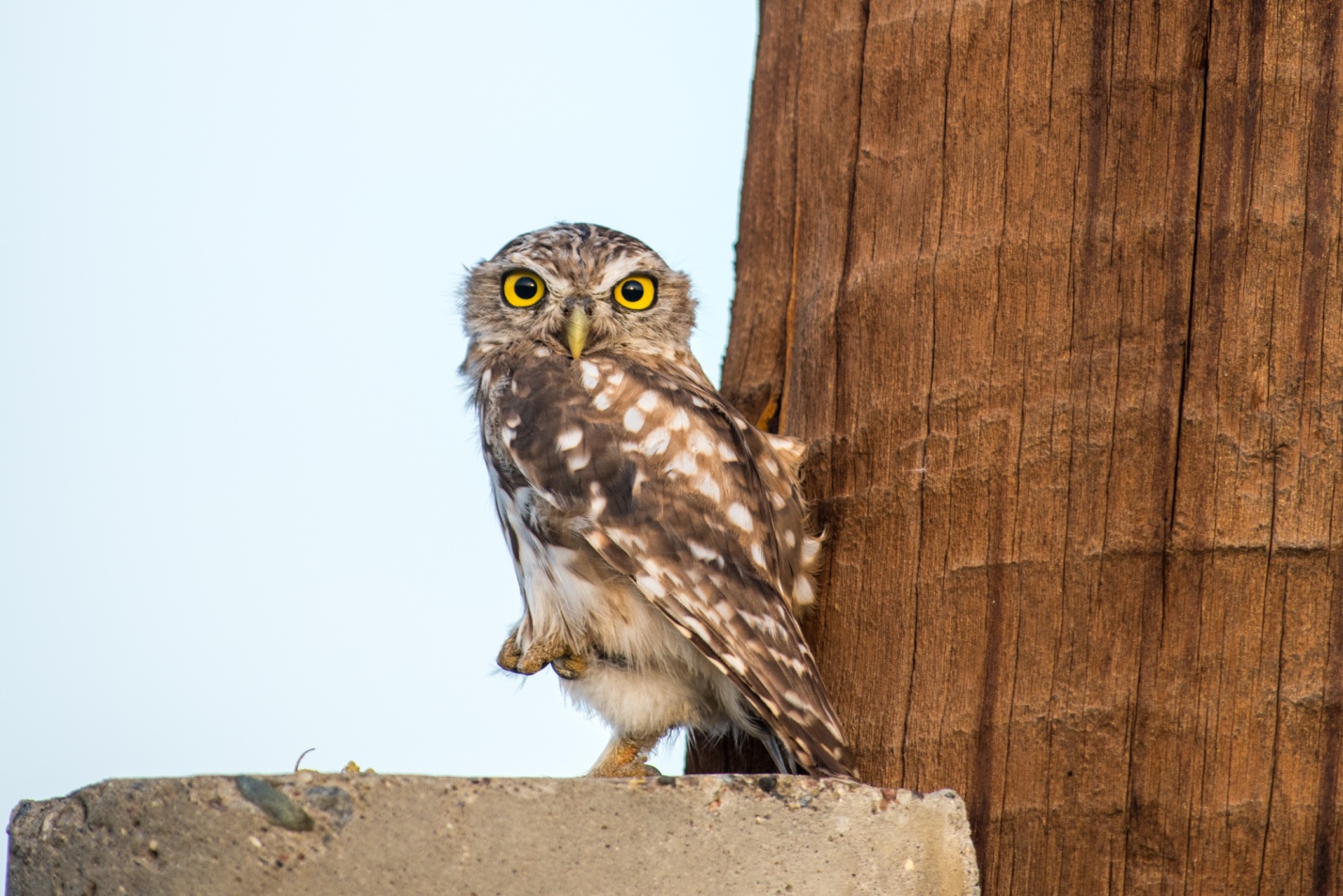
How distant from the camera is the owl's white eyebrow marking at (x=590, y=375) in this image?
142 inches

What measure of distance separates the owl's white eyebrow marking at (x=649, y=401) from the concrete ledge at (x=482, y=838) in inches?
49.5

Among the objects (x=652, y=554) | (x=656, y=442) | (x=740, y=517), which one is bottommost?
(x=652, y=554)

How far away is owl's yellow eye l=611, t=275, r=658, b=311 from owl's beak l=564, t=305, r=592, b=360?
177 mm

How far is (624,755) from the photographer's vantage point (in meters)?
3.53

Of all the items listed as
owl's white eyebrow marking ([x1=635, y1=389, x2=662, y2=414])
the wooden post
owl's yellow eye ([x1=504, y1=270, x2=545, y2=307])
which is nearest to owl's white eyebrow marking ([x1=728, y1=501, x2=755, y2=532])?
the wooden post

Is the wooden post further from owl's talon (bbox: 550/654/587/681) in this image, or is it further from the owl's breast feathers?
owl's talon (bbox: 550/654/587/681)

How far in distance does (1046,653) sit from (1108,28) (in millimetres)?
1313

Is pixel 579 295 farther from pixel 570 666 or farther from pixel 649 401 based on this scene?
pixel 570 666

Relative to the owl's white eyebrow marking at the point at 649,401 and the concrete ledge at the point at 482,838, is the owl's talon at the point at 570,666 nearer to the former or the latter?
the owl's white eyebrow marking at the point at 649,401

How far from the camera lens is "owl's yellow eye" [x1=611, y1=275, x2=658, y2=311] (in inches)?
160

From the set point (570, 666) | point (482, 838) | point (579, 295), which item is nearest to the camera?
point (482, 838)

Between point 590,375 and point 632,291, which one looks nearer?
point 590,375

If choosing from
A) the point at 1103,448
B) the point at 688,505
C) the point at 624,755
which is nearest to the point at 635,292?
the point at 688,505

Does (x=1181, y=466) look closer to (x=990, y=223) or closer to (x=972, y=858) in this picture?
(x=990, y=223)
